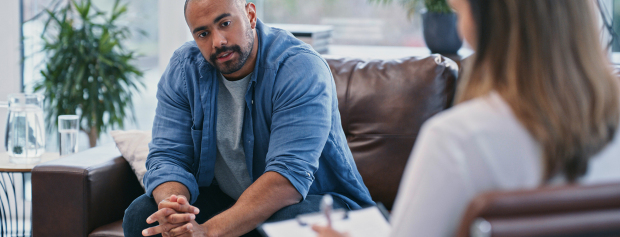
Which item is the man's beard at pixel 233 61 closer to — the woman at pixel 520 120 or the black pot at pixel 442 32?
the woman at pixel 520 120

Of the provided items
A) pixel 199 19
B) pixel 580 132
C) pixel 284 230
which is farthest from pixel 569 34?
pixel 199 19

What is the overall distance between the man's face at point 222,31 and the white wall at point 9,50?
174cm

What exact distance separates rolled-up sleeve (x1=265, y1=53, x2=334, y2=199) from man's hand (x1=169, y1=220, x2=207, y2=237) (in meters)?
0.23

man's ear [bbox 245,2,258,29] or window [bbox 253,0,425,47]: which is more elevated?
man's ear [bbox 245,2,258,29]

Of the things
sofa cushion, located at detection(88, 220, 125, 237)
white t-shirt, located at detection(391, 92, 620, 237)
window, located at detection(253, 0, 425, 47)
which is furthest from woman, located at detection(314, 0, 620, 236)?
window, located at detection(253, 0, 425, 47)

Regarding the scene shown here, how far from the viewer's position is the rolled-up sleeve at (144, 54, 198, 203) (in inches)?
65.3

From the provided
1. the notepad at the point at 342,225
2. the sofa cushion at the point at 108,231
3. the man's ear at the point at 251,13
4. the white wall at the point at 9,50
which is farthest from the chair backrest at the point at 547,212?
the white wall at the point at 9,50

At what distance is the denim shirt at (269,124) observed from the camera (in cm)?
148

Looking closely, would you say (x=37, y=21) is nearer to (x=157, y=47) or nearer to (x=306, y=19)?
(x=157, y=47)

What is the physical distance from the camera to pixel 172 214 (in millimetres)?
1413

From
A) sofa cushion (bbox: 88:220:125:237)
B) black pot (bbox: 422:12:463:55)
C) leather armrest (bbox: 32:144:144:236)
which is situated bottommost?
sofa cushion (bbox: 88:220:125:237)

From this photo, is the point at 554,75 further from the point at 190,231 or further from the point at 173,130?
the point at 173,130

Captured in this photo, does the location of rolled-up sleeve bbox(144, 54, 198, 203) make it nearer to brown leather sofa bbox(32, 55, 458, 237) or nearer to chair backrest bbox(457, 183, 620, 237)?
brown leather sofa bbox(32, 55, 458, 237)

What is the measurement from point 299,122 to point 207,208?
41 centimetres
